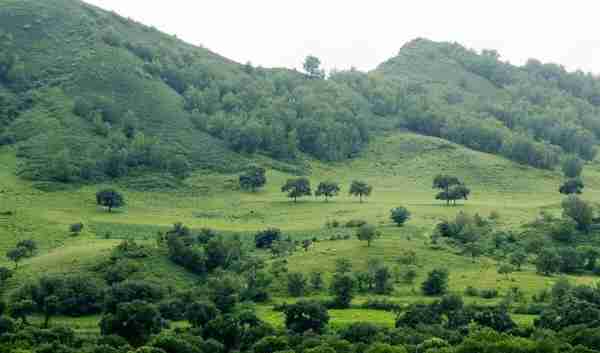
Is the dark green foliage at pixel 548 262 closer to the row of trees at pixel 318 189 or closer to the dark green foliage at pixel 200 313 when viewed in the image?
the dark green foliage at pixel 200 313

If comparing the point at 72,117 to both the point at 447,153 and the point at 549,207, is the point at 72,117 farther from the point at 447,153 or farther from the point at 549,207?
the point at 549,207

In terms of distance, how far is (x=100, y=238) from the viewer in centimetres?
11681

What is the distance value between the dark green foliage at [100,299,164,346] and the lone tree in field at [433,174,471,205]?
7392cm

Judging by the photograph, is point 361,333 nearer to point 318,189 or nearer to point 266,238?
point 266,238

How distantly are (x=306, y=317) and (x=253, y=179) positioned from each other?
242 feet

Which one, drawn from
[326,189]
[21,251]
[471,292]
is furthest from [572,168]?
[21,251]

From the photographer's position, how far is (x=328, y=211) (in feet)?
Result: 455

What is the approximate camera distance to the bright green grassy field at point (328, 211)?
4087 inches

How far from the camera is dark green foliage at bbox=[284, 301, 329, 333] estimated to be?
8312 cm

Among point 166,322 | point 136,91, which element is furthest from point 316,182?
point 166,322

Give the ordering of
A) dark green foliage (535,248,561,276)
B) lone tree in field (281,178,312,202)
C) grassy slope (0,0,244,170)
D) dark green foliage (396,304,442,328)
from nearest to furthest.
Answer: dark green foliage (396,304,442,328)
dark green foliage (535,248,561,276)
lone tree in field (281,178,312,202)
grassy slope (0,0,244,170)

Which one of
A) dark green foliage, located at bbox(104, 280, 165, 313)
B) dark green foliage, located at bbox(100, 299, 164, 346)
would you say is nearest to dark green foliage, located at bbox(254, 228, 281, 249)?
dark green foliage, located at bbox(104, 280, 165, 313)

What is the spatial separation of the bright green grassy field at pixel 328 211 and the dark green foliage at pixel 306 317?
10.00 ft

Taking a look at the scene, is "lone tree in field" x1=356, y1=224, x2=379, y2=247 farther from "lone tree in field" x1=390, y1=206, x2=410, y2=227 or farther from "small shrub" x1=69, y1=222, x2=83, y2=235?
"small shrub" x1=69, y1=222, x2=83, y2=235
